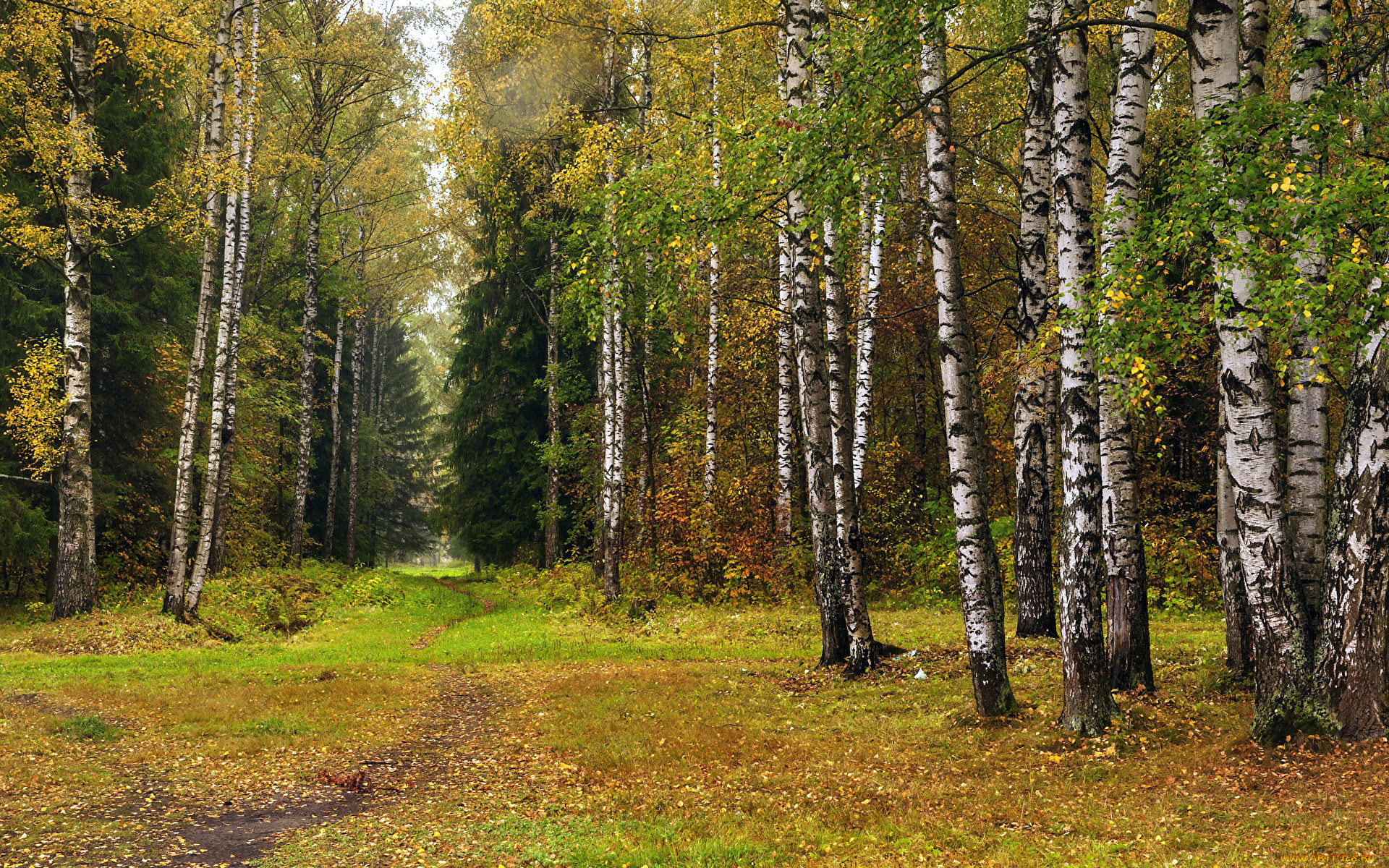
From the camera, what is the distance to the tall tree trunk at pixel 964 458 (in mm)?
8672

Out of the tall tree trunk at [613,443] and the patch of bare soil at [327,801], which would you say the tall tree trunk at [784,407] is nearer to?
the tall tree trunk at [613,443]

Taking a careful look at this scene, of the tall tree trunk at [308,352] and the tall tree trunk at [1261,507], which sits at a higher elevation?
the tall tree trunk at [308,352]

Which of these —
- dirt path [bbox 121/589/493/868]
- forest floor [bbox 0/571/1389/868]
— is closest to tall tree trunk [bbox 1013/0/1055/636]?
forest floor [bbox 0/571/1389/868]

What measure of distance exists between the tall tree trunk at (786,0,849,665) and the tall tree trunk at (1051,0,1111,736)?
3.96 meters

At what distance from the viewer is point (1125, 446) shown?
816cm

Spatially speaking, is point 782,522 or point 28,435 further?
point 782,522

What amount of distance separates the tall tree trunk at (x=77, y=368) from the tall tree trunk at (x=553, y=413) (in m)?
11.6

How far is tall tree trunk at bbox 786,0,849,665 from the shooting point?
38.2 ft

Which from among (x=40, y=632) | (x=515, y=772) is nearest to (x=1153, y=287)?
(x=515, y=772)

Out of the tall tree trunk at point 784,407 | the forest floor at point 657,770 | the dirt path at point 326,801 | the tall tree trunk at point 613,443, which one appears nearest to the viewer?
the forest floor at point 657,770

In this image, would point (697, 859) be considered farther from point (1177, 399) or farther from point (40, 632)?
point (1177, 399)

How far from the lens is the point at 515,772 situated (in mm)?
8289

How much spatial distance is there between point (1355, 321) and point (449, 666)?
546 inches

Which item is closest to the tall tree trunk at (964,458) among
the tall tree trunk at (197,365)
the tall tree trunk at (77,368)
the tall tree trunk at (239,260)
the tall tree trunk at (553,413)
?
the tall tree trunk at (239,260)
